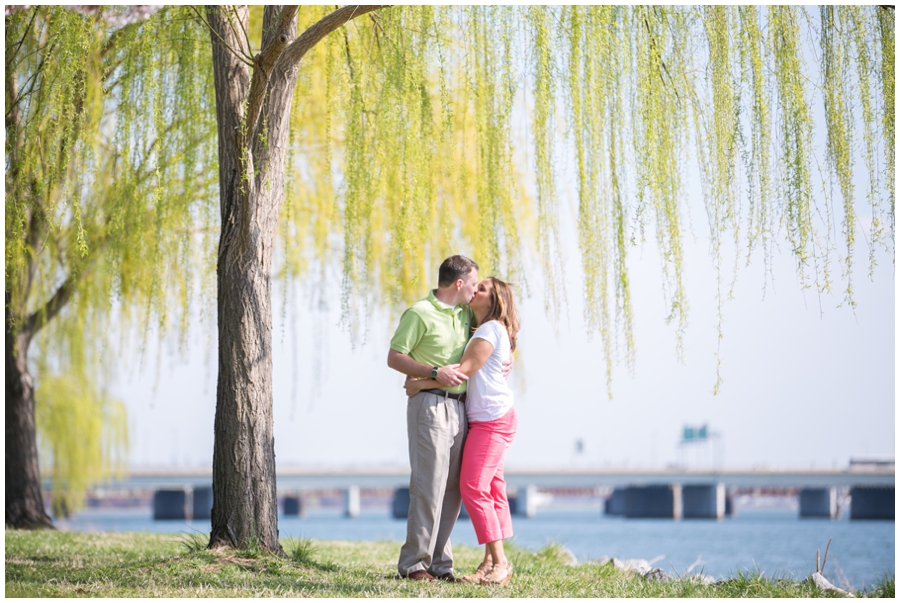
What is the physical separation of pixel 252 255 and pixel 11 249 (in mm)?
1688

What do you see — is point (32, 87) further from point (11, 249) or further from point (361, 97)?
point (361, 97)

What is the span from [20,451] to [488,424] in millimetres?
5776

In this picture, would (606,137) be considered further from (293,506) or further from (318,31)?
(293,506)

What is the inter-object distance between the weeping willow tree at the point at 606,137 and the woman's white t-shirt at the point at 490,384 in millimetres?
801

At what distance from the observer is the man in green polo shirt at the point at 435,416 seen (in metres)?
3.69

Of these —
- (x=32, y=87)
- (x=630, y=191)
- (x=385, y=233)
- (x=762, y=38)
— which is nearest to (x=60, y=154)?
(x=32, y=87)

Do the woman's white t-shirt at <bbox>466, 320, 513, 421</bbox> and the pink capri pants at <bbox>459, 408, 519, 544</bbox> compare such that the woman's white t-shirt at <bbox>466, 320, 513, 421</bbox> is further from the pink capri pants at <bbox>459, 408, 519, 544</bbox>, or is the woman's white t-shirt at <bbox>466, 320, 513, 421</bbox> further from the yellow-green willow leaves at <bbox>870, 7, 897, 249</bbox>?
the yellow-green willow leaves at <bbox>870, 7, 897, 249</bbox>

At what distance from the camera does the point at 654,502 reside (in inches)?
1714

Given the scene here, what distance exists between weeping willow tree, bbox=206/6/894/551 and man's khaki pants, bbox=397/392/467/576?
90 cm

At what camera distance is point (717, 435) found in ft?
172

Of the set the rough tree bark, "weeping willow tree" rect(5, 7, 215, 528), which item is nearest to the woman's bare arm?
the rough tree bark

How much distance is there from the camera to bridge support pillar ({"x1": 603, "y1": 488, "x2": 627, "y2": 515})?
4931 centimetres

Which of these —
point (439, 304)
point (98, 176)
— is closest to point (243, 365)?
point (439, 304)

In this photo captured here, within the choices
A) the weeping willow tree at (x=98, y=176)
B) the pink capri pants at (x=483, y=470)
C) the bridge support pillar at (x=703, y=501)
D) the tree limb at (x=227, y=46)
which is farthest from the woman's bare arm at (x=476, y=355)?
the bridge support pillar at (x=703, y=501)
